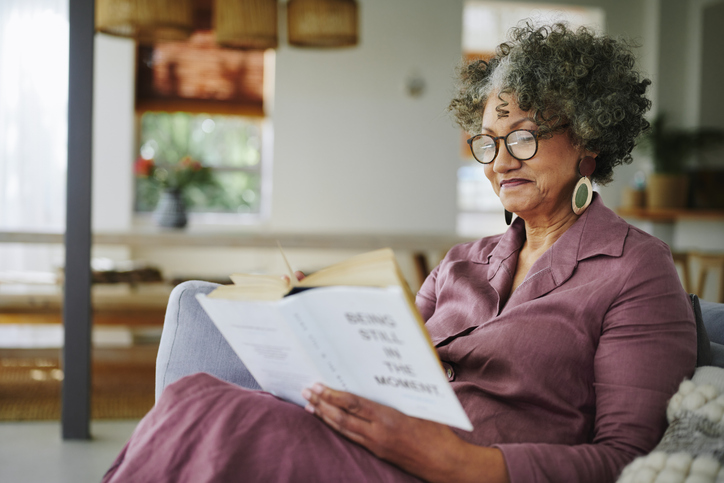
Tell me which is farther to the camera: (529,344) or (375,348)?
(529,344)

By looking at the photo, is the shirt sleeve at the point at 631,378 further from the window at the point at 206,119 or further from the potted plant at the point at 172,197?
the window at the point at 206,119

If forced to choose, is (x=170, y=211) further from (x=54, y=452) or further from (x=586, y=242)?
(x=586, y=242)

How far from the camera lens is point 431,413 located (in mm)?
899

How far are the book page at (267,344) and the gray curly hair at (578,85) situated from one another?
2.18 feet

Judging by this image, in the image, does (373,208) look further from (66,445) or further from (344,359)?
(344,359)

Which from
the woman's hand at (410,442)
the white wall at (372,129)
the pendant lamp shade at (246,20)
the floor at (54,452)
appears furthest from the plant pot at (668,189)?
the woman's hand at (410,442)

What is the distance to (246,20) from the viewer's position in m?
3.52

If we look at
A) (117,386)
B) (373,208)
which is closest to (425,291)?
(117,386)

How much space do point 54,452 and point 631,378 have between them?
7.52ft

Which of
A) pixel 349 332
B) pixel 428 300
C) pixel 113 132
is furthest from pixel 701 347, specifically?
pixel 113 132

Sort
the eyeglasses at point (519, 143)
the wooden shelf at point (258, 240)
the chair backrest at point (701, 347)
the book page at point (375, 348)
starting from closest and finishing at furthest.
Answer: the book page at point (375, 348), the chair backrest at point (701, 347), the eyeglasses at point (519, 143), the wooden shelf at point (258, 240)

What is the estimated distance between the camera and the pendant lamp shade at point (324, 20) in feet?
11.5

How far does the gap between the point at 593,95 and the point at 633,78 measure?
0.10 meters

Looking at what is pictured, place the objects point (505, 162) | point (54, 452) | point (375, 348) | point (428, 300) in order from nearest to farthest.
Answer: point (375, 348) → point (505, 162) → point (428, 300) → point (54, 452)
